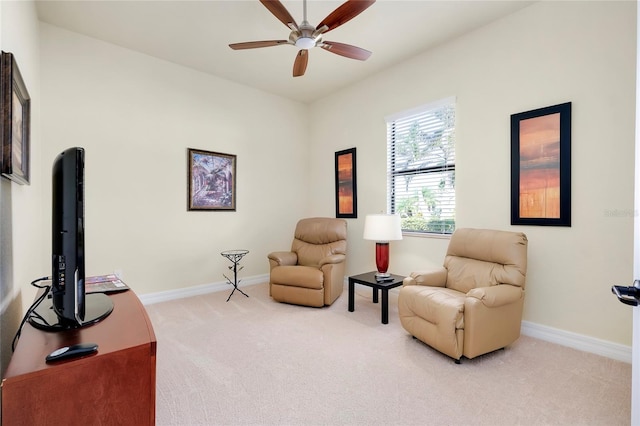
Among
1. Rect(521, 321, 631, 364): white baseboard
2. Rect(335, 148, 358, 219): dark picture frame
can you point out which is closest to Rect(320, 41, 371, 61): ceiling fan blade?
Rect(335, 148, 358, 219): dark picture frame

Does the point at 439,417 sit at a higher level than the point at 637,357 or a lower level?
lower

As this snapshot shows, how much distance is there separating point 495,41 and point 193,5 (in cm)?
289

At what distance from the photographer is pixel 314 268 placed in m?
3.75

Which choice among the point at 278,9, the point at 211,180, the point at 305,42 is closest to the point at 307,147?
the point at 211,180

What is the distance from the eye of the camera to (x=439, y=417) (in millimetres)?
1712

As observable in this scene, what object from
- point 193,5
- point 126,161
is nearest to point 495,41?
point 193,5

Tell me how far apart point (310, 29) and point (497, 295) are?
253 cm

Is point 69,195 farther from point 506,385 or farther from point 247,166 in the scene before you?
point 247,166

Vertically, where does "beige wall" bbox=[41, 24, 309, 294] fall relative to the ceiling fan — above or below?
below

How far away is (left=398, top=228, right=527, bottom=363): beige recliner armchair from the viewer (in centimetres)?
224

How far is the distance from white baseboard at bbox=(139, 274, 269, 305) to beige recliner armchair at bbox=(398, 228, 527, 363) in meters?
2.67

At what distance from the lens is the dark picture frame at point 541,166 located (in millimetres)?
2619

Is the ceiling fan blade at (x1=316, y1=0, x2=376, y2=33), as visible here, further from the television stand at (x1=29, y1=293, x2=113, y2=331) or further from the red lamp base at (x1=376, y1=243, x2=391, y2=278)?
the television stand at (x1=29, y1=293, x2=113, y2=331)

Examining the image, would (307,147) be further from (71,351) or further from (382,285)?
(71,351)
